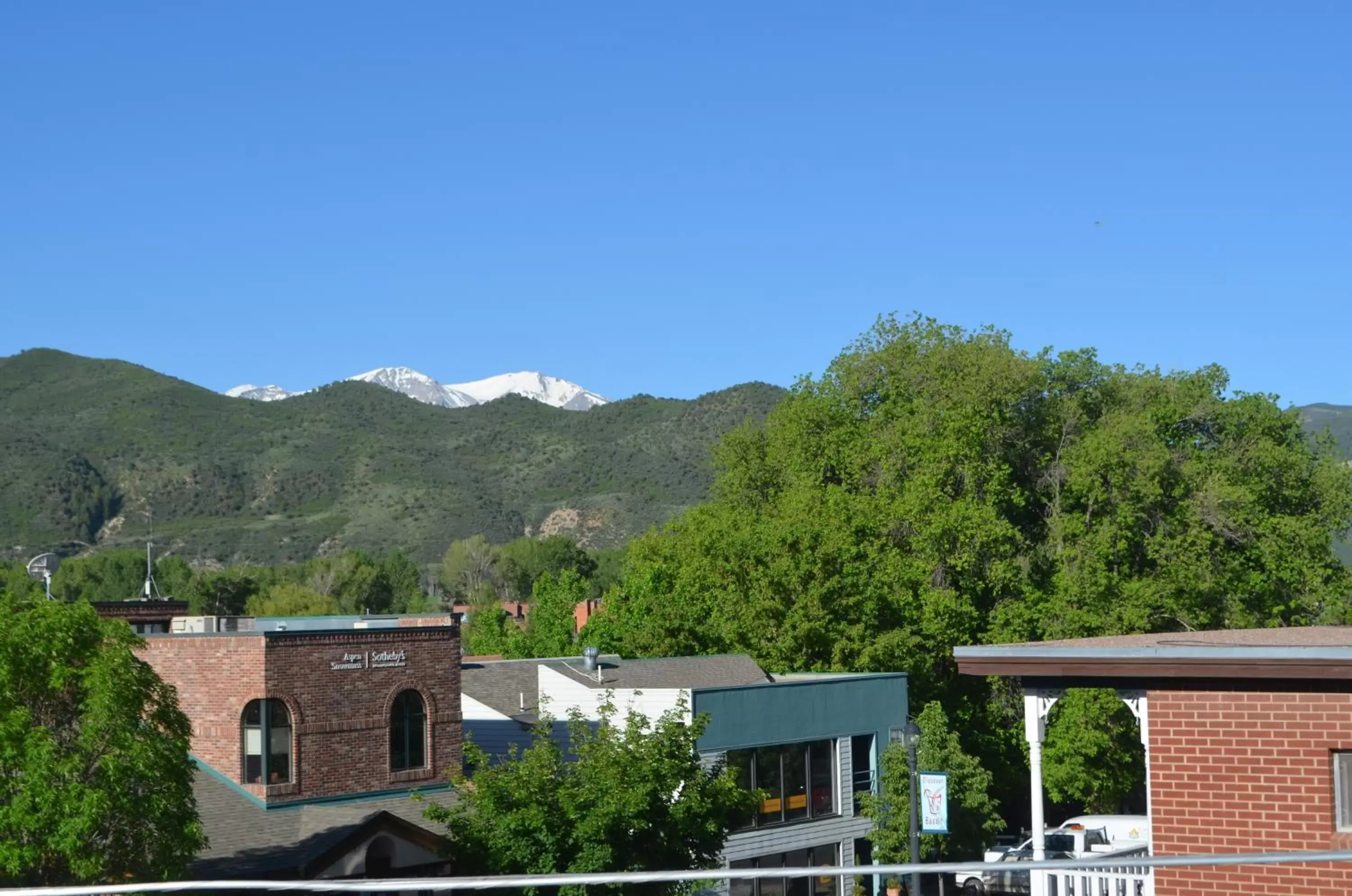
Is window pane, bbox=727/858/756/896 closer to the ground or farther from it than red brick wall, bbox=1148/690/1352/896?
closer to the ground

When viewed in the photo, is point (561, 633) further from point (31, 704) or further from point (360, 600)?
point (360, 600)

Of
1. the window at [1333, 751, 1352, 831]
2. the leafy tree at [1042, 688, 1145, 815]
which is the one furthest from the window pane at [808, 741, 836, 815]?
the window at [1333, 751, 1352, 831]

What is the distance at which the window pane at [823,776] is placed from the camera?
4091 cm

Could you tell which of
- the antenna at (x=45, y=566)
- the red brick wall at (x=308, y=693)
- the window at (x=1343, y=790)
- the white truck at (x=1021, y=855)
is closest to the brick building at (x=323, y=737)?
the red brick wall at (x=308, y=693)

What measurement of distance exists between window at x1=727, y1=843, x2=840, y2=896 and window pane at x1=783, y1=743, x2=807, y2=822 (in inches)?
37.2

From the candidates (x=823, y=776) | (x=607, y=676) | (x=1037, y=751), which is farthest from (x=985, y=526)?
(x=1037, y=751)

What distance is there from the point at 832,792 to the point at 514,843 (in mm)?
16478

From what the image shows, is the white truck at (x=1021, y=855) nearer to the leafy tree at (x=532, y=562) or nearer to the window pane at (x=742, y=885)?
the window pane at (x=742, y=885)

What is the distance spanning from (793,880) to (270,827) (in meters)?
15.5

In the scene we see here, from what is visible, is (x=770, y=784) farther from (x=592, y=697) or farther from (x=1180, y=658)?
(x=1180, y=658)

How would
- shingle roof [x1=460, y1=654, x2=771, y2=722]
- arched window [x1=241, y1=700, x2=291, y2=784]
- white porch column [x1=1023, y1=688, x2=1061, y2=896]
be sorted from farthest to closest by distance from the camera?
shingle roof [x1=460, y1=654, x2=771, y2=722], arched window [x1=241, y1=700, x2=291, y2=784], white porch column [x1=1023, y1=688, x2=1061, y2=896]

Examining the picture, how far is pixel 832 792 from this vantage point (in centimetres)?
4138

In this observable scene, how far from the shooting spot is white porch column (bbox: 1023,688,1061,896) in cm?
1667

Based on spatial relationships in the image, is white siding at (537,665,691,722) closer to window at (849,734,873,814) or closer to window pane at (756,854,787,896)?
window pane at (756,854,787,896)
